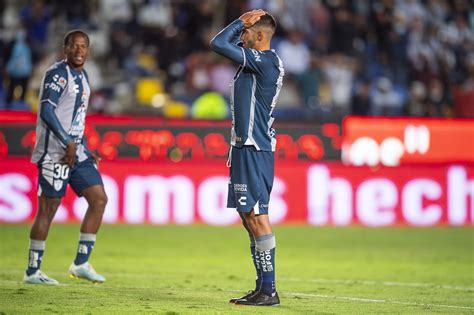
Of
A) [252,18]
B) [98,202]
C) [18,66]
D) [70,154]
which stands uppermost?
[18,66]

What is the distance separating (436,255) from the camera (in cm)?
1474

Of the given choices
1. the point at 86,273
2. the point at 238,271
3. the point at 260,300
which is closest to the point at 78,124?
the point at 86,273

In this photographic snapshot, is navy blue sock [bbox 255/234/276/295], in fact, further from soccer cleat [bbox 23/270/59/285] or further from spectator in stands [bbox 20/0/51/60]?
Result: spectator in stands [bbox 20/0/51/60]

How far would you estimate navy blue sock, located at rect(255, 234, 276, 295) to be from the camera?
29.4ft

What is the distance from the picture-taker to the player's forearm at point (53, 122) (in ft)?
32.9

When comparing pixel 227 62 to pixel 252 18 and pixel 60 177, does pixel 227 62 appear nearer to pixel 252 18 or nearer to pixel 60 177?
pixel 60 177

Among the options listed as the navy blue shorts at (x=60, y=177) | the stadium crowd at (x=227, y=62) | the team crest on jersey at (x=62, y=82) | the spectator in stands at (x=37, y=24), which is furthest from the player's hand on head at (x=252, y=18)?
the spectator in stands at (x=37, y=24)

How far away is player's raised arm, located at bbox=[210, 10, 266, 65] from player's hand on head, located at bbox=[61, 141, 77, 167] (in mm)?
2020

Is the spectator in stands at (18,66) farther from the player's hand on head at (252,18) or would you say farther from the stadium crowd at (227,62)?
the player's hand on head at (252,18)

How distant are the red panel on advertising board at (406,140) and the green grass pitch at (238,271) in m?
1.71

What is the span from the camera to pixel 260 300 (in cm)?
891

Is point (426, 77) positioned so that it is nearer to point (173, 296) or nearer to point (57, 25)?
point (57, 25)

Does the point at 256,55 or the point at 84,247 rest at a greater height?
the point at 256,55

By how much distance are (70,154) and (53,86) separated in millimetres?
654
